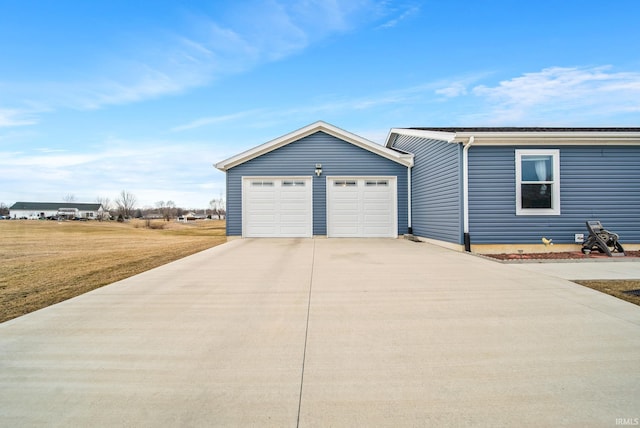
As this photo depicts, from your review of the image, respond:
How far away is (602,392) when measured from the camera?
86.1 inches

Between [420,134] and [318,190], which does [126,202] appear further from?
[420,134]

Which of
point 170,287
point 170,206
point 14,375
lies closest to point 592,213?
point 170,287

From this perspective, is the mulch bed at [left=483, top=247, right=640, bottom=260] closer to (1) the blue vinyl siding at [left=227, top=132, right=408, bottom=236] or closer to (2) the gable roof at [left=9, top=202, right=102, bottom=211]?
(1) the blue vinyl siding at [left=227, top=132, right=408, bottom=236]

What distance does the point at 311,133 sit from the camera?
12.4 m

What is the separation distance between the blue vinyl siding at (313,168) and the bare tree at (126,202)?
56.9m

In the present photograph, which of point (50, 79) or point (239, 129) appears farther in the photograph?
point (239, 129)

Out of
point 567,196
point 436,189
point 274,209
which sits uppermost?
point 436,189

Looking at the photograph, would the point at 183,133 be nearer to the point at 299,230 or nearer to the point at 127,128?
the point at 127,128

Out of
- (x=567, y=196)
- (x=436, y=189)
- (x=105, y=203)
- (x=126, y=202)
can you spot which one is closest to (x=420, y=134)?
(x=436, y=189)

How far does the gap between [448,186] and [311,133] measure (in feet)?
19.0

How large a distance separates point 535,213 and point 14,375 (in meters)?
10.5

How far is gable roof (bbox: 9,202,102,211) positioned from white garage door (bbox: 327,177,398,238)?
8994 centimetres

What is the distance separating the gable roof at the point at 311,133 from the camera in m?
12.0

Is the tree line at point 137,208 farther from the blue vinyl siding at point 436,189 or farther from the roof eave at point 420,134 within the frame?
the blue vinyl siding at point 436,189
